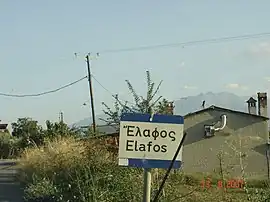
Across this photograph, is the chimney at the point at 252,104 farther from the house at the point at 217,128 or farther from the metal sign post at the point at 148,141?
the metal sign post at the point at 148,141

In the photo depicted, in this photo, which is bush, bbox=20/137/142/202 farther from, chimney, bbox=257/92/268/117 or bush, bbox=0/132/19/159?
bush, bbox=0/132/19/159

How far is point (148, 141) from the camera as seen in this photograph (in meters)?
5.67

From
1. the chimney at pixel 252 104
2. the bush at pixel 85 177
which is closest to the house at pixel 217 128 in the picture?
the chimney at pixel 252 104

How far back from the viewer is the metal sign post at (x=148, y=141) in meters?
5.67

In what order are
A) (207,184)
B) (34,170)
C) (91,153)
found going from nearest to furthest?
(207,184) → (91,153) → (34,170)

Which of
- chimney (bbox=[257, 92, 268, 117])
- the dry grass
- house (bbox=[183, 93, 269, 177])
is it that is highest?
chimney (bbox=[257, 92, 268, 117])

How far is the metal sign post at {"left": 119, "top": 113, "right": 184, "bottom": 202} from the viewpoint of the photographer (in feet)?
18.6

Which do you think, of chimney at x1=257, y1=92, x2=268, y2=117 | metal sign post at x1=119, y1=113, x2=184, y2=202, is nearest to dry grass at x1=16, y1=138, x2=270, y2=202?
metal sign post at x1=119, y1=113, x2=184, y2=202

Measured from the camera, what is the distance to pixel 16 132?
306 ft

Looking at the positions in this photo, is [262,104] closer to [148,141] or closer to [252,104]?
[252,104]

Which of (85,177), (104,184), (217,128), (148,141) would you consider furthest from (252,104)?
(148,141)

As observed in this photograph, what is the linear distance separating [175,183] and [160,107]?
55.0 inches

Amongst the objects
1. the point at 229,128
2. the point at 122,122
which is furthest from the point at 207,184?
the point at 229,128

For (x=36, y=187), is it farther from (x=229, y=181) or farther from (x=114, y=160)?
(x=229, y=181)
